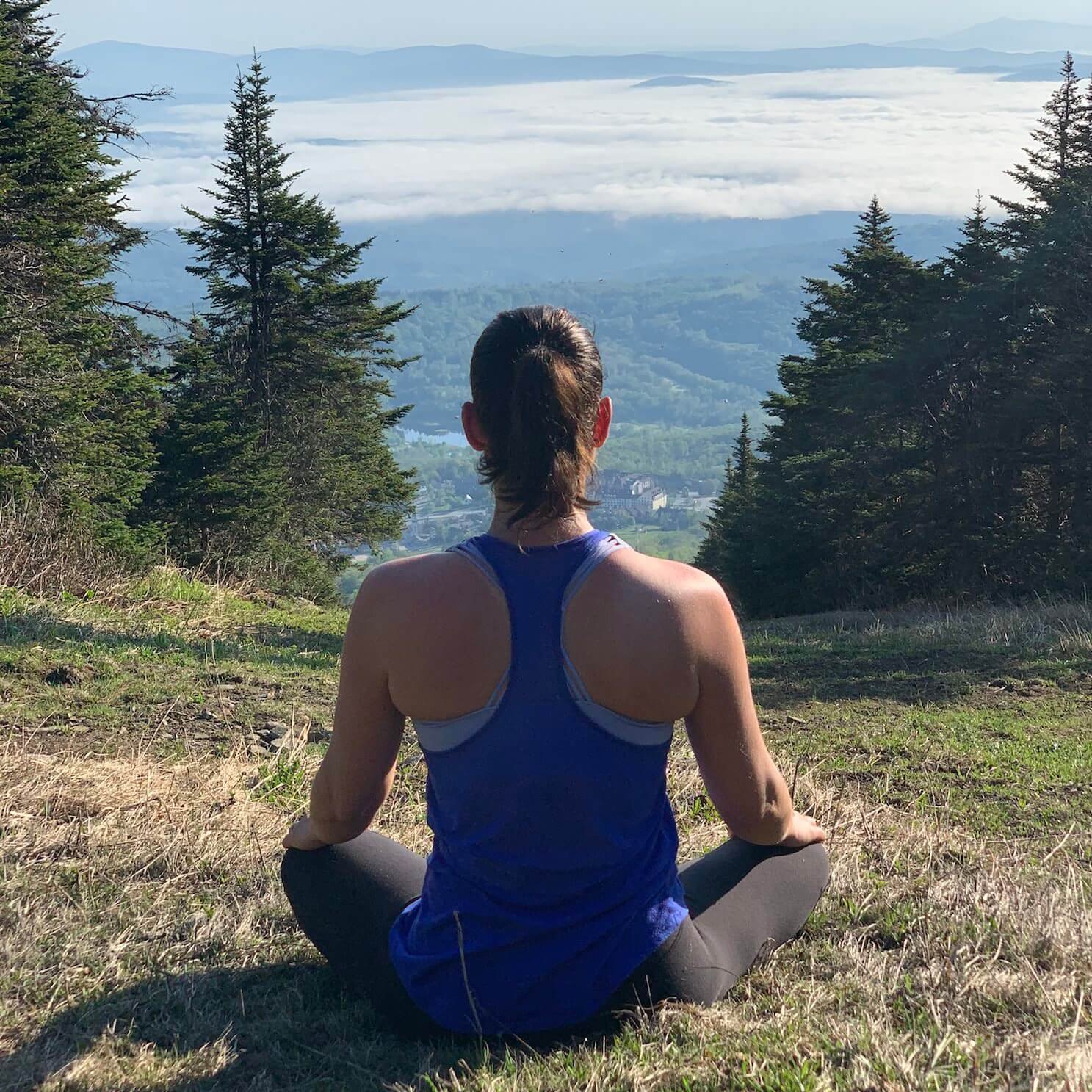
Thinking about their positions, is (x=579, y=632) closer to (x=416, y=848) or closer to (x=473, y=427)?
(x=473, y=427)

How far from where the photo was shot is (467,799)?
2.23m

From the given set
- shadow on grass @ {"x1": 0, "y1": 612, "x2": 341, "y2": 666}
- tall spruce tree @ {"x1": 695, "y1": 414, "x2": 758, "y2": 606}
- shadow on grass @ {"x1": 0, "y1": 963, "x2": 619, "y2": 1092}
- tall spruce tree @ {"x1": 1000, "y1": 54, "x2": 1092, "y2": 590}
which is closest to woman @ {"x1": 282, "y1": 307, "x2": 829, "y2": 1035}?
shadow on grass @ {"x1": 0, "y1": 963, "x2": 619, "y2": 1092}

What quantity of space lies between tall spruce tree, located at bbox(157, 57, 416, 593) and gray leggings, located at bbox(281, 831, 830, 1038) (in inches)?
922

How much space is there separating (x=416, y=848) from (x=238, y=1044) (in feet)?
4.62

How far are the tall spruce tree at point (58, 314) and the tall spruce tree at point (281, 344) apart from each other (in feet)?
16.2

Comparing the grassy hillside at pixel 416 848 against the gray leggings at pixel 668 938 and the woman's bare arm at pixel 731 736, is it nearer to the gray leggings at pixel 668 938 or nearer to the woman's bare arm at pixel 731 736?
the gray leggings at pixel 668 938

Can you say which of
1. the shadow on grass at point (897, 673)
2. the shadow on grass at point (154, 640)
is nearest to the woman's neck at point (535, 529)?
the shadow on grass at point (154, 640)

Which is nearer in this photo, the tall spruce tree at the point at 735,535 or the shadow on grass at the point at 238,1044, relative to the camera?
the shadow on grass at the point at 238,1044

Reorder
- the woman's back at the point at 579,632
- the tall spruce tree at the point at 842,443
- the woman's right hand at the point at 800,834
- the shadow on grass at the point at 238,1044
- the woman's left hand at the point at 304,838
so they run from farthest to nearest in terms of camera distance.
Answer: the tall spruce tree at the point at 842,443
the woman's right hand at the point at 800,834
the woman's left hand at the point at 304,838
the shadow on grass at the point at 238,1044
the woman's back at the point at 579,632

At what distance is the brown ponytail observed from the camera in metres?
2.15

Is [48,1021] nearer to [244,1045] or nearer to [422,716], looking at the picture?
[244,1045]

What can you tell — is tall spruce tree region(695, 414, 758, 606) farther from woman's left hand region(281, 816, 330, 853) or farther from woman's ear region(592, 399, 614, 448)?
woman's ear region(592, 399, 614, 448)

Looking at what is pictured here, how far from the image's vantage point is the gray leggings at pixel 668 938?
241 centimetres

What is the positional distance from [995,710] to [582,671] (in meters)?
6.42
